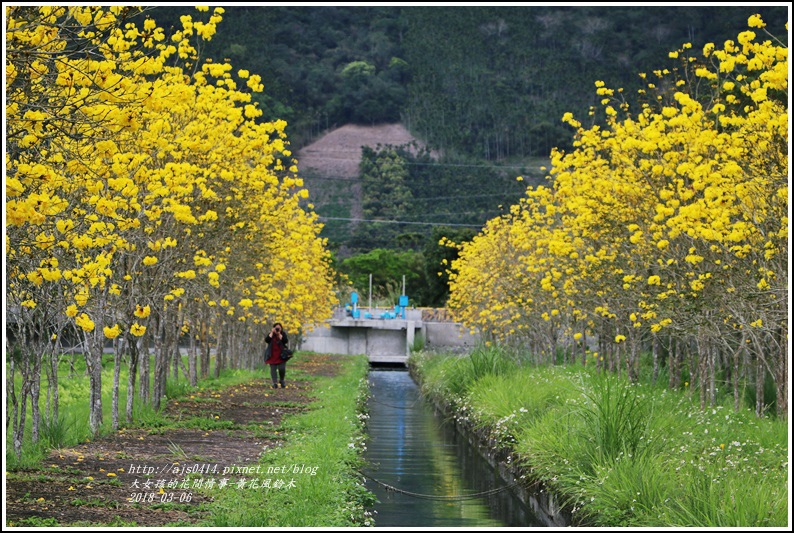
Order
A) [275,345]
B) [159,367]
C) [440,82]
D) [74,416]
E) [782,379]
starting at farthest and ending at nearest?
[440,82] → [275,345] → [159,367] → [74,416] → [782,379]

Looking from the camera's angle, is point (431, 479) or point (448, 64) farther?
point (448, 64)

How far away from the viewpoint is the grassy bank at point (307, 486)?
921 centimetres

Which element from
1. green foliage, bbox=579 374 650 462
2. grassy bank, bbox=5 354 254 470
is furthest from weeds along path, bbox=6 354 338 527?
green foliage, bbox=579 374 650 462

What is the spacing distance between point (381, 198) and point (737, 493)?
117 meters

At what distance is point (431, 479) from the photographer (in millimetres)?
15914

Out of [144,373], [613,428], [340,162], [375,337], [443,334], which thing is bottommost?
[613,428]

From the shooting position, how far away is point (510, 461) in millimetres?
14805

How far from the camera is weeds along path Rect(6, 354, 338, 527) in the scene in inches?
358

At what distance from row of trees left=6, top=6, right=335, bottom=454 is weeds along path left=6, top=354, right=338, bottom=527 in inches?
32.5

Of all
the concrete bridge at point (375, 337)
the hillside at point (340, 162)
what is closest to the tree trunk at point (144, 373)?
the concrete bridge at point (375, 337)

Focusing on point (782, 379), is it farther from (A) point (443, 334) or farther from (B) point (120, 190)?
(A) point (443, 334)

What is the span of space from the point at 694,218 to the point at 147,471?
6.83m

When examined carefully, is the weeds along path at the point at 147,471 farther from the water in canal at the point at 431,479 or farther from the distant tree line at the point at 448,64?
the distant tree line at the point at 448,64

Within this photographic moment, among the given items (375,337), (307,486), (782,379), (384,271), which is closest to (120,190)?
(307,486)
